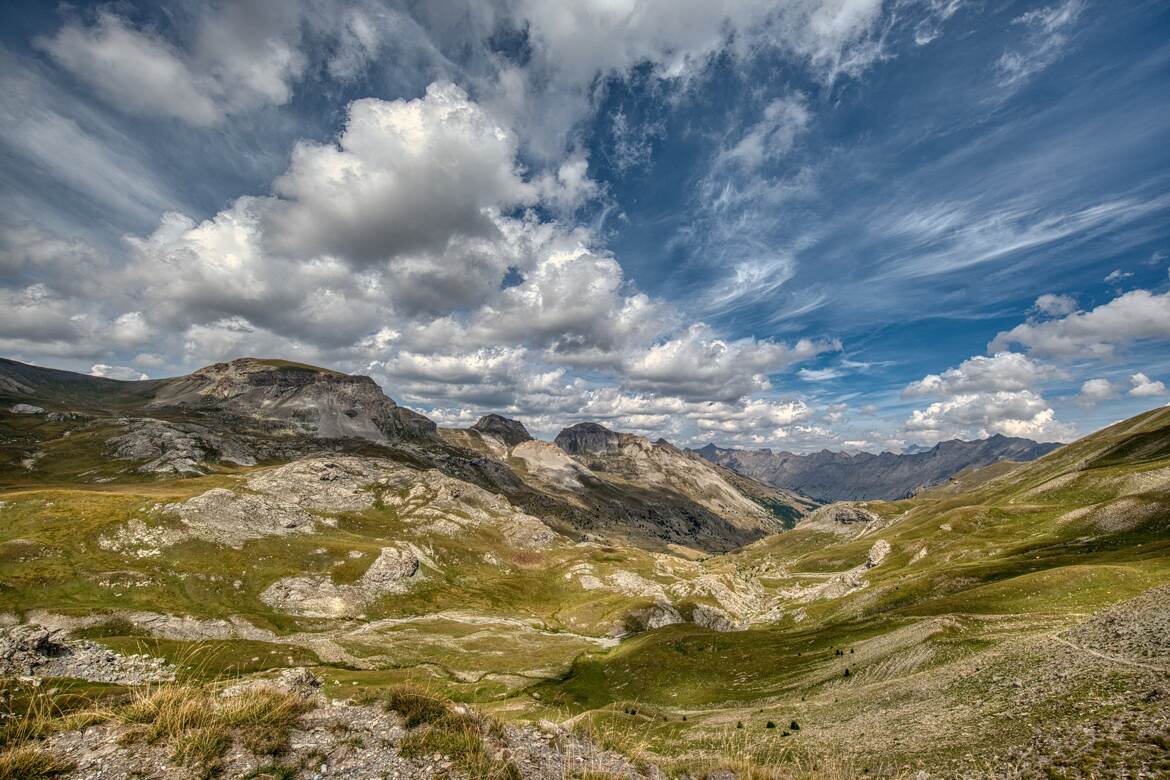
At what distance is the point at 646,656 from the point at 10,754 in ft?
241

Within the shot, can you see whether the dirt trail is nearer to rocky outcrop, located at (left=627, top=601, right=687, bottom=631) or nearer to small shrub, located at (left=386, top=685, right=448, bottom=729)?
small shrub, located at (left=386, top=685, right=448, bottom=729)

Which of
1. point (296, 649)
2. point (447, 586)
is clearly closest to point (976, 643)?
point (296, 649)

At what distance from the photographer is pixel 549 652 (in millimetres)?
100938

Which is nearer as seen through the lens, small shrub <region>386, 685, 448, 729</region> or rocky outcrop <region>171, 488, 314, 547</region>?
small shrub <region>386, 685, 448, 729</region>

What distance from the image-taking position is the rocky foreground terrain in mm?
13344

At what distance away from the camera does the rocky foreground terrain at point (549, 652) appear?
13.3 m

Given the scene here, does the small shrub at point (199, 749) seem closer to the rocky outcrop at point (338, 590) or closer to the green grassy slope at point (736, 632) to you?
the green grassy slope at point (736, 632)

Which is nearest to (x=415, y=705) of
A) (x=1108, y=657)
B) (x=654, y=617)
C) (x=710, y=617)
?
(x=1108, y=657)

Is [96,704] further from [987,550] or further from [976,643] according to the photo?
[987,550]

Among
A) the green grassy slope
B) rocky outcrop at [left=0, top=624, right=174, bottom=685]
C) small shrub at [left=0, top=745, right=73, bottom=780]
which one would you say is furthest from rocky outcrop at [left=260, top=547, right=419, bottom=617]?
small shrub at [left=0, top=745, right=73, bottom=780]

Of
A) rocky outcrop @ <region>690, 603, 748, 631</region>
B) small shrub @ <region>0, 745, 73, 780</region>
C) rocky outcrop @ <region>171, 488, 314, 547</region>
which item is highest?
small shrub @ <region>0, 745, 73, 780</region>

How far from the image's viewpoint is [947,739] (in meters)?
23.1

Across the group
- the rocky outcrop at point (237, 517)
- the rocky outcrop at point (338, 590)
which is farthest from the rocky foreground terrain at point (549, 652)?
the rocky outcrop at point (237, 517)

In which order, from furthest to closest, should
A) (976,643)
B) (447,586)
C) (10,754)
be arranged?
(447,586)
(976,643)
(10,754)
